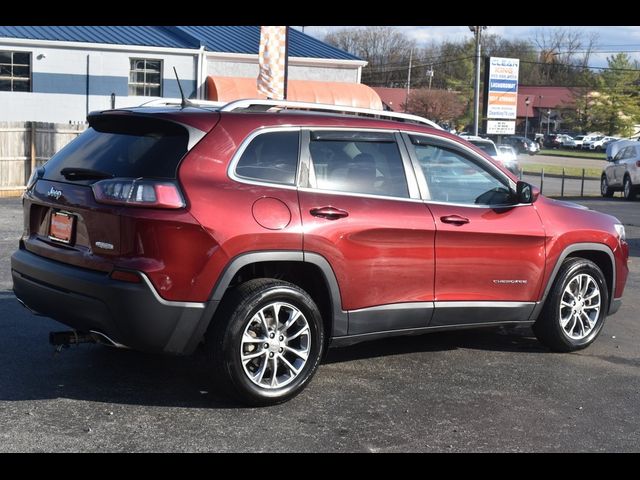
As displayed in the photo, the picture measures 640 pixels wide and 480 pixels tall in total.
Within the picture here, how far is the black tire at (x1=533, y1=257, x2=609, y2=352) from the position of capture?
22.9ft

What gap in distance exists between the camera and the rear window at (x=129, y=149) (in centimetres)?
532

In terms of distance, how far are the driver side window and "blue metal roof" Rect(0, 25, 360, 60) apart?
24.9m

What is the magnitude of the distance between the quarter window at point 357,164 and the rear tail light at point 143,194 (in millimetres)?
995

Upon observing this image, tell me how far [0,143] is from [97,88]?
10.00m

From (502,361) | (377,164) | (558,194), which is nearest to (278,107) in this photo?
(377,164)

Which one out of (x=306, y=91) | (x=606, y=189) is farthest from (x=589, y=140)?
(x=606, y=189)

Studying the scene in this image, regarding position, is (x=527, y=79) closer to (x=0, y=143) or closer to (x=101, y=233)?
(x=0, y=143)

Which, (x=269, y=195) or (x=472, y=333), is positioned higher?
(x=269, y=195)

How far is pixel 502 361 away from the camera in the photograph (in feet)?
22.5

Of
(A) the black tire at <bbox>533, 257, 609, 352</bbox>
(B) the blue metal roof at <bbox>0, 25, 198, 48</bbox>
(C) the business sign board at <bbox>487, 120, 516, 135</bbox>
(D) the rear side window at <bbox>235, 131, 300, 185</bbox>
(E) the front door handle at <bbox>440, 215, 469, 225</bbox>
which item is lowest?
(A) the black tire at <bbox>533, 257, 609, 352</bbox>

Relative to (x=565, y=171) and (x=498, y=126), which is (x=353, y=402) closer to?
(x=498, y=126)

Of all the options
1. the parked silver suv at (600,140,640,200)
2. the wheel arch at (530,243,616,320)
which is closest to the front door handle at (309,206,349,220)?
the wheel arch at (530,243,616,320)

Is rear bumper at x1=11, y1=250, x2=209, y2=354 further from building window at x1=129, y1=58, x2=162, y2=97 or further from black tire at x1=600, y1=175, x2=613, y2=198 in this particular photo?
building window at x1=129, y1=58, x2=162, y2=97

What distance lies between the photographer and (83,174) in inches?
217
